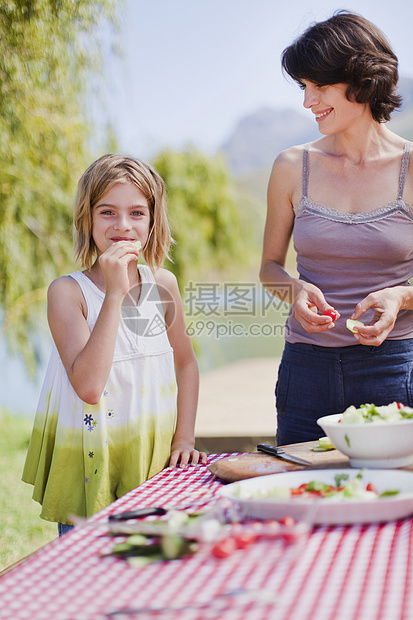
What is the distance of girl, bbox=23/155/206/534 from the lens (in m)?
1.59

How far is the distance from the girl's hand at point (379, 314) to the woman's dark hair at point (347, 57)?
595 mm

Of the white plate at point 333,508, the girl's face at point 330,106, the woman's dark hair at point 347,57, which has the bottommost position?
the white plate at point 333,508

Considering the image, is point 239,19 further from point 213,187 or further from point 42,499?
point 42,499

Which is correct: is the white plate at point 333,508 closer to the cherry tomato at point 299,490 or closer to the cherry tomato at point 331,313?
the cherry tomato at point 299,490

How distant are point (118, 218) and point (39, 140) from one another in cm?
293

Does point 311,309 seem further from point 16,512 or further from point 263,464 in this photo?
point 16,512

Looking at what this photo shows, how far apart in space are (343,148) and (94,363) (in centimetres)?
95

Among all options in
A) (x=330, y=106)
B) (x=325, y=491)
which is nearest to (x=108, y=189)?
(x=330, y=106)

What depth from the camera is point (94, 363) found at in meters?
1.50

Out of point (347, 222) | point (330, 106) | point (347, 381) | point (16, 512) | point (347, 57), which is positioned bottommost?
point (16, 512)

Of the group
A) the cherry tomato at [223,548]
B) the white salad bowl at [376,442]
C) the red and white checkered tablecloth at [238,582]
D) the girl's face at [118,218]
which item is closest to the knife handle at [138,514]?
the red and white checkered tablecloth at [238,582]

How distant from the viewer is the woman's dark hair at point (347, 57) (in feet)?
5.58

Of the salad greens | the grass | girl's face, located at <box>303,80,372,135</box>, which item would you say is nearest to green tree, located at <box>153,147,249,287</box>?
the grass

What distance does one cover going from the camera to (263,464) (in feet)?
4.24
